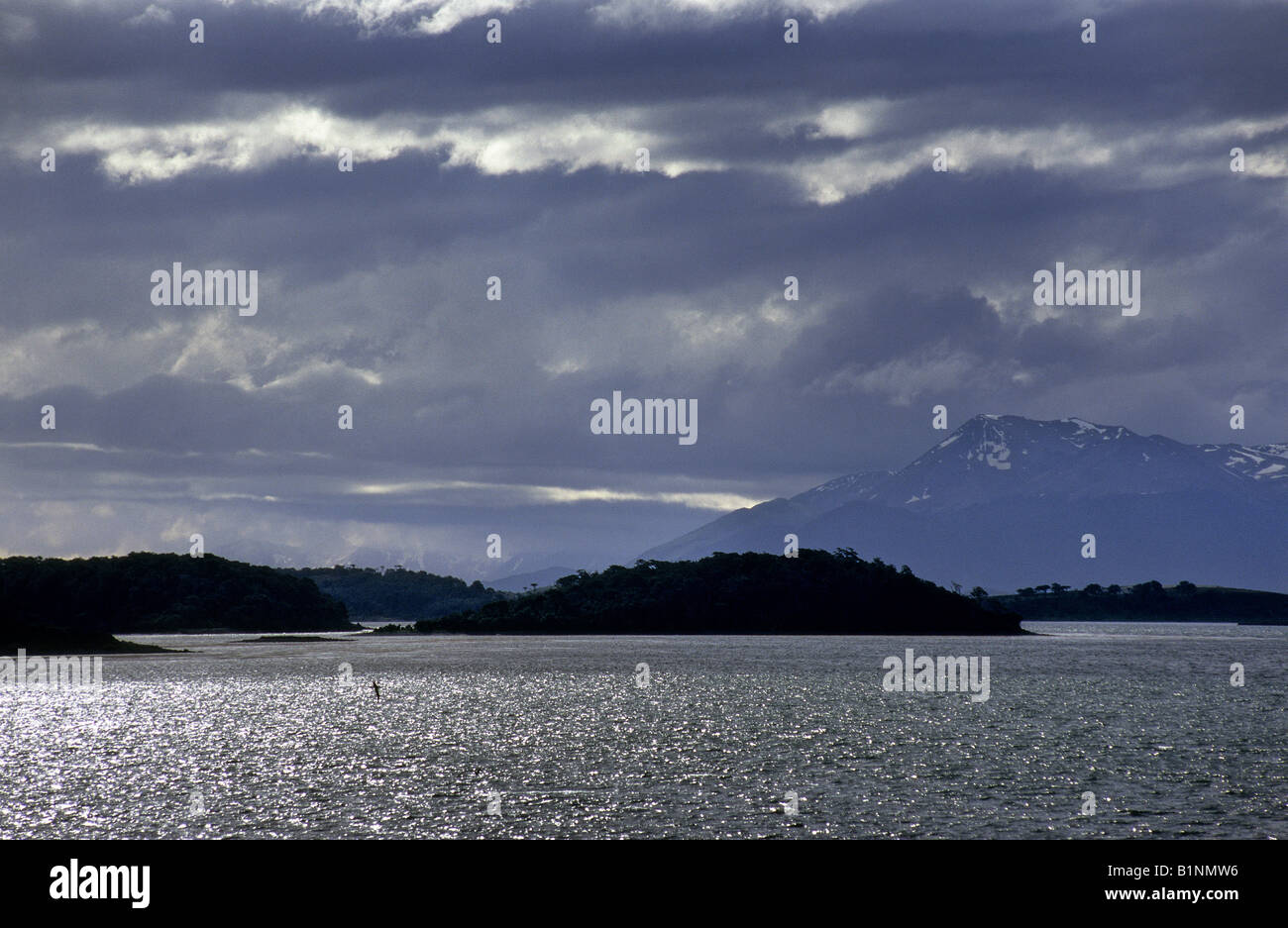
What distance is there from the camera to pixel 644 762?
75.0 metres

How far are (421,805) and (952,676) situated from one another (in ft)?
385

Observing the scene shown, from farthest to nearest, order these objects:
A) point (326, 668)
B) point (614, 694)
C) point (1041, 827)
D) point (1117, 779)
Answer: point (326, 668) → point (614, 694) → point (1117, 779) → point (1041, 827)

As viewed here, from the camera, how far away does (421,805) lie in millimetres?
60094

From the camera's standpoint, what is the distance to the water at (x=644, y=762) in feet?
183

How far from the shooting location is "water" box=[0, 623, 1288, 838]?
55.7 metres
